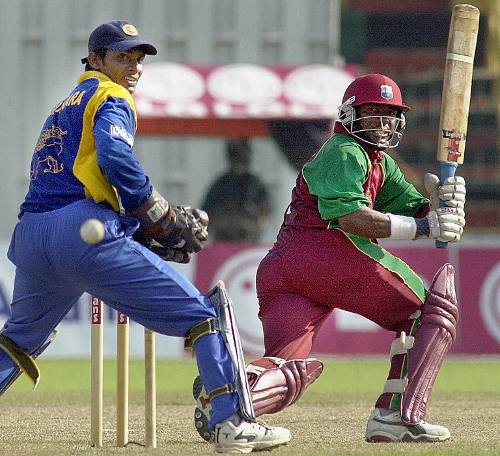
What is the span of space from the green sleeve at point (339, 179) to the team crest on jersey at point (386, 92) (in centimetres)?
29

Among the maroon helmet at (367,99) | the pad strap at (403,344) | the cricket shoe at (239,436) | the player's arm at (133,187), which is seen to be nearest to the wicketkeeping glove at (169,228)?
the player's arm at (133,187)

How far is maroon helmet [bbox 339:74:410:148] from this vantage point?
22.7ft

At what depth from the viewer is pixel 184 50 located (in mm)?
19094

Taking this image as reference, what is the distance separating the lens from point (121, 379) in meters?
6.50

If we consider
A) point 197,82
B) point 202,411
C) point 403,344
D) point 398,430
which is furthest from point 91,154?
point 197,82

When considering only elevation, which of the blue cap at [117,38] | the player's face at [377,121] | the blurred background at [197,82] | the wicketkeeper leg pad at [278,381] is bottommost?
the blurred background at [197,82]

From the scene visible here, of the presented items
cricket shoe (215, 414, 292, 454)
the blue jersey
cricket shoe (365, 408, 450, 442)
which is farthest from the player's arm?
cricket shoe (365, 408, 450, 442)

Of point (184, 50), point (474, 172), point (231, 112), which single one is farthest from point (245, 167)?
point (474, 172)

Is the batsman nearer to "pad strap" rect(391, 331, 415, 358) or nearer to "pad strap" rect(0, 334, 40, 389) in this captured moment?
"pad strap" rect(391, 331, 415, 358)

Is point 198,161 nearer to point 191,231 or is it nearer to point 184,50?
point 184,50

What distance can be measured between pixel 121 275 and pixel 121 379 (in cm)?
73

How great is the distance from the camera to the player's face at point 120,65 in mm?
6309

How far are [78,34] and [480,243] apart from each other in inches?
272

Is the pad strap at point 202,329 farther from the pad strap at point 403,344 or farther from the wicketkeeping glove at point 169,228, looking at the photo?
the pad strap at point 403,344
